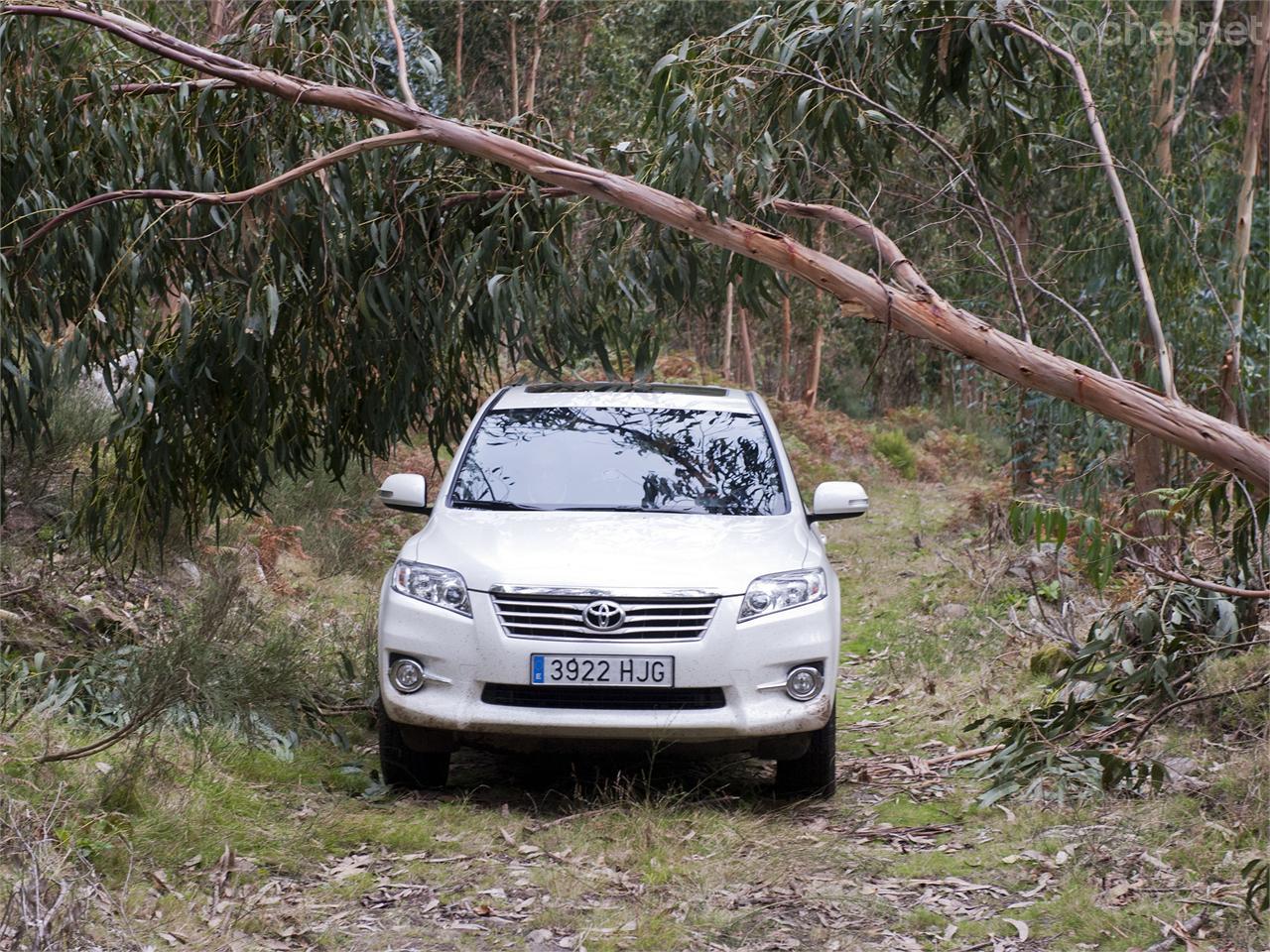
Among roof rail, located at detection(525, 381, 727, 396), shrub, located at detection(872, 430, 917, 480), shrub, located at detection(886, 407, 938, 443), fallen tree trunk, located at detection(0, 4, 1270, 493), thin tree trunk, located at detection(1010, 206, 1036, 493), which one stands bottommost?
shrub, located at detection(886, 407, 938, 443)

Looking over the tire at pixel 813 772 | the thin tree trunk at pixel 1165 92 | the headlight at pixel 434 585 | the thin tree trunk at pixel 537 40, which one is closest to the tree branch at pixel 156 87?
the headlight at pixel 434 585

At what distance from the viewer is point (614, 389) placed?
6.75 m

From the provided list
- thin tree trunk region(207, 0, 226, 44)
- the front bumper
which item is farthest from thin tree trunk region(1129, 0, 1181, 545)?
thin tree trunk region(207, 0, 226, 44)

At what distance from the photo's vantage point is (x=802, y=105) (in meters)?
6.05

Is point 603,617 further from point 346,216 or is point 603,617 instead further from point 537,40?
point 537,40

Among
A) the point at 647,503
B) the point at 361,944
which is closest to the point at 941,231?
the point at 647,503

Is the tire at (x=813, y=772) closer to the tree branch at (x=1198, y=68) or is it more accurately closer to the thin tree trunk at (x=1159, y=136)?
the thin tree trunk at (x=1159, y=136)

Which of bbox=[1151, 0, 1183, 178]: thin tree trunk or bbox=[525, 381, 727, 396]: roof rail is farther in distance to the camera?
bbox=[1151, 0, 1183, 178]: thin tree trunk

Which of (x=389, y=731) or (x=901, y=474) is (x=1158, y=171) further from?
(x=901, y=474)

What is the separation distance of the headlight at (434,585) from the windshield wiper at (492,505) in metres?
0.57

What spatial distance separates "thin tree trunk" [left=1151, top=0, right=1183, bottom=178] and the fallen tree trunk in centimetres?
559

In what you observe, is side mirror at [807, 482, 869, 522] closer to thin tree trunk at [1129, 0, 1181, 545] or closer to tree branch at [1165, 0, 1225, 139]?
tree branch at [1165, 0, 1225, 139]

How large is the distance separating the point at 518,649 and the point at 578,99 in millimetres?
17616

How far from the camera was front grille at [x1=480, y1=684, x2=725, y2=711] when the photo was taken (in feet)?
17.1
